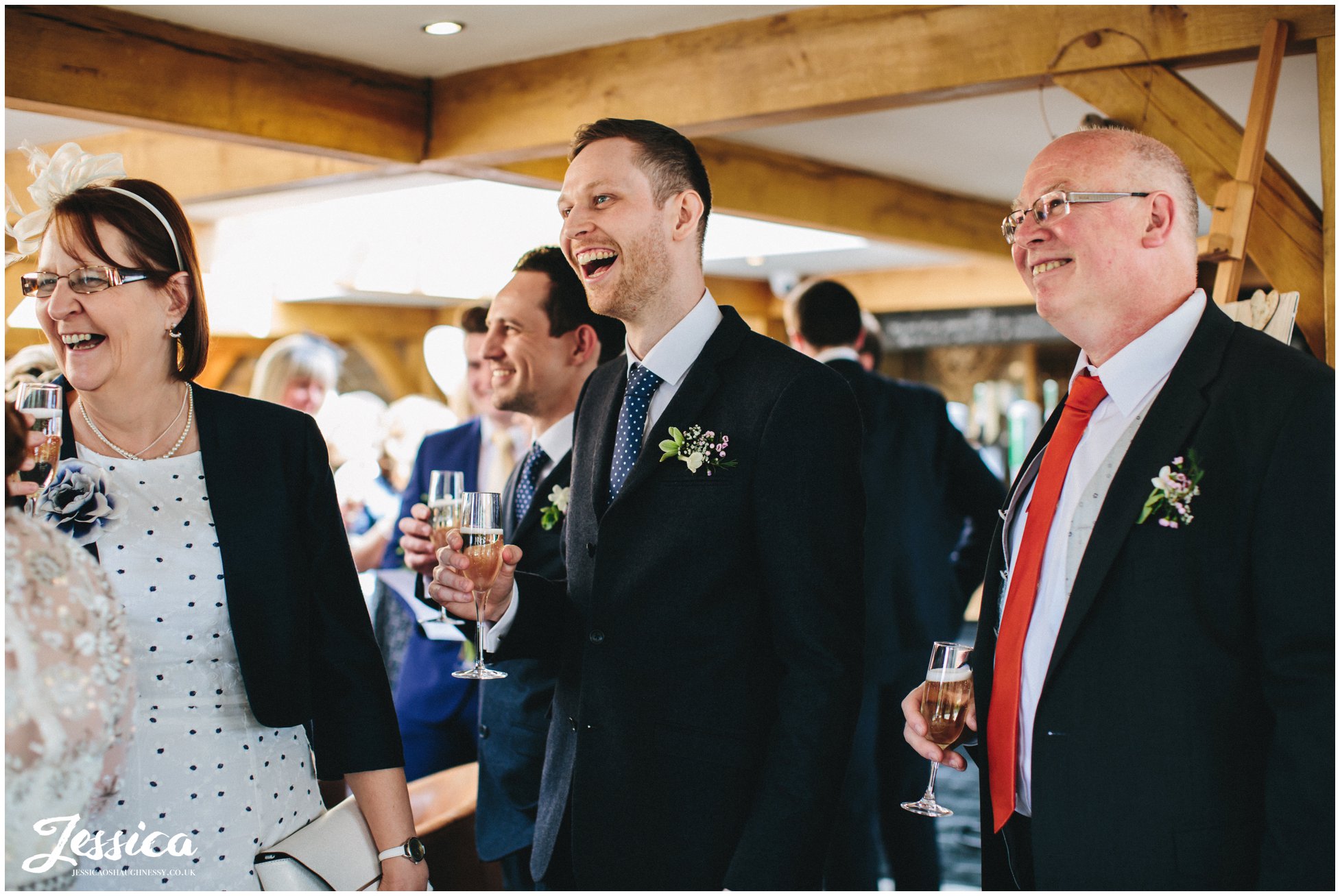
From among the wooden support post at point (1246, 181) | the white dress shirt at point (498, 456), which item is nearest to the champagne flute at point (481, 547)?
the white dress shirt at point (498, 456)

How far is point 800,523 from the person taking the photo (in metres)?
1.96

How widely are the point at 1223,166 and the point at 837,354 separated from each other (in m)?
1.51

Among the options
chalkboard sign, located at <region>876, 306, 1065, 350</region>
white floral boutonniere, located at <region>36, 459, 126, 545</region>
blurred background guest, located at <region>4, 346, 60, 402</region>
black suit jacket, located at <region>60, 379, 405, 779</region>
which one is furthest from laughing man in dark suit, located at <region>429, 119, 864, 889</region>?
chalkboard sign, located at <region>876, 306, 1065, 350</region>

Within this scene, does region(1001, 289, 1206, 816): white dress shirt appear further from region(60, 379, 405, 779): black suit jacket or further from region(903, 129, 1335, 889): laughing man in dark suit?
region(60, 379, 405, 779): black suit jacket

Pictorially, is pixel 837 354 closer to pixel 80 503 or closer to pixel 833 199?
pixel 833 199

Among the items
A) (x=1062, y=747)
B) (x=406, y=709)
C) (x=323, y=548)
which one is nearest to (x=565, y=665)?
(x=323, y=548)

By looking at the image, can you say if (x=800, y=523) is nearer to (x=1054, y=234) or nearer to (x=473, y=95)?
(x=1054, y=234)

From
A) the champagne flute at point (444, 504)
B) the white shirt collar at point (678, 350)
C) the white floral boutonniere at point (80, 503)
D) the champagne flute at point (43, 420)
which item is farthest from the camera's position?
the champagne flute at point (444, 504)

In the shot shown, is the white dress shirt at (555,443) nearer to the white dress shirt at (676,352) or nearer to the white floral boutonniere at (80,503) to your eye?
the white dress shirt at (676,352)

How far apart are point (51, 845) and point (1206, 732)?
4.85 ft

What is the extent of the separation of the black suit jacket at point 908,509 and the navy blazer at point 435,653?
4.30 ft

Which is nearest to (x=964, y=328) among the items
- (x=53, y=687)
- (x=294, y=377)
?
(x=294, y=377)

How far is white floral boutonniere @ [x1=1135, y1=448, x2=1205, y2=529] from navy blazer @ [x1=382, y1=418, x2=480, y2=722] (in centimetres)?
235

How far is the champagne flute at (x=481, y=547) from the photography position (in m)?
2.23
